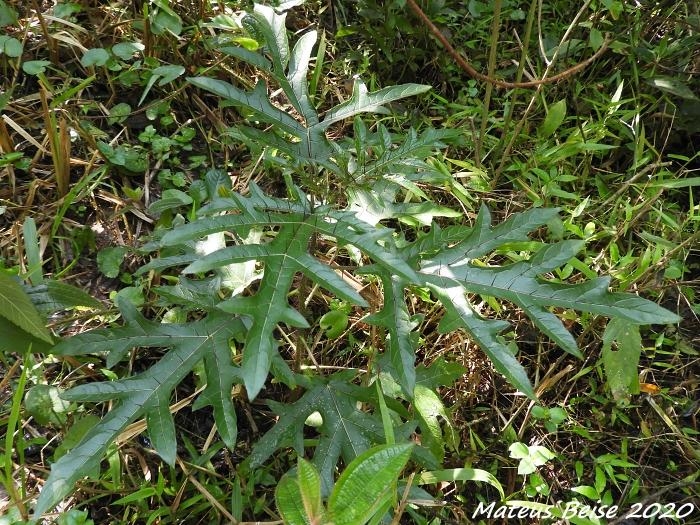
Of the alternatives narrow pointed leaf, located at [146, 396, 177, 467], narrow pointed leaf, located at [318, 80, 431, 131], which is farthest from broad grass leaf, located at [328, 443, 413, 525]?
narrow pointed leaf, located at [318, 80, 431, 131]

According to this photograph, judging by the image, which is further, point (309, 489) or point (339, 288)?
point (339, 288)

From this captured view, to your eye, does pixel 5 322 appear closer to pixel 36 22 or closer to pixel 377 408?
pixel 377 408

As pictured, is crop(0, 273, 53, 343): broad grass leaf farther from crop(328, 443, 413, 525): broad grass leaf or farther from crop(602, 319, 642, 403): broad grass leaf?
crop(602, 319, 642, 403): broad grass leaf

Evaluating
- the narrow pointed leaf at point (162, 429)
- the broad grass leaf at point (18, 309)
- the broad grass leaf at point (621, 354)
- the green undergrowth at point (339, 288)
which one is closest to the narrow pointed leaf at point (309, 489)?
the green undergrowth at point (339, 288)

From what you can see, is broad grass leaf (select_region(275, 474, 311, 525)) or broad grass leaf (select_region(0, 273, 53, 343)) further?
broad grass leaf (select_region(0, 273, 53, 343))

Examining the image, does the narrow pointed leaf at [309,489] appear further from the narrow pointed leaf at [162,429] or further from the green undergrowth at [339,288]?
the narrow pointed leaf at [162,429]

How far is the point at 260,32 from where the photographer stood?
5.53ft

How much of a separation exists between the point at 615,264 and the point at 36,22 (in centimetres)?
261

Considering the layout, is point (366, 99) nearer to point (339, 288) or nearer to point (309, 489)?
point (339, 288)

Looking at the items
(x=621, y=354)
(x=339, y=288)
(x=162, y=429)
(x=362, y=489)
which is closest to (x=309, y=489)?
(x=362, y=489)

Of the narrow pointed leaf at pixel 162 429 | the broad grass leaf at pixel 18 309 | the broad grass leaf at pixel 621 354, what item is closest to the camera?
the narrow pointed leaf at pixel 162 429

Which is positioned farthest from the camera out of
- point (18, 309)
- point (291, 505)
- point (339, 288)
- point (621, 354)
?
point (621, 354)

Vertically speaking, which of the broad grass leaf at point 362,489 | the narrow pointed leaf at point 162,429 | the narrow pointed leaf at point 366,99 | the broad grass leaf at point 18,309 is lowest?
the narrow pointed leaf at point 162,429

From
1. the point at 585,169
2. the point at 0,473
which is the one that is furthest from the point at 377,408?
the point at 585,169
